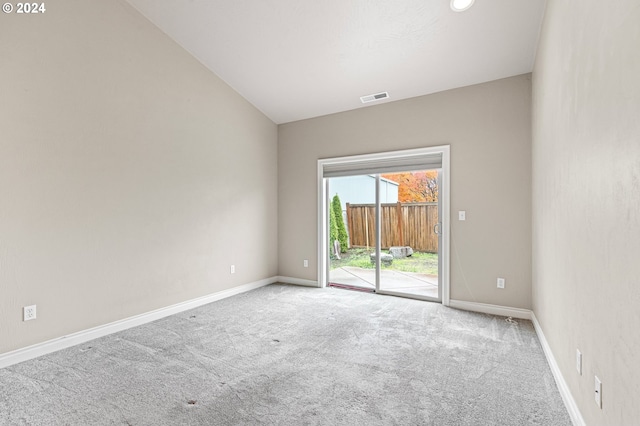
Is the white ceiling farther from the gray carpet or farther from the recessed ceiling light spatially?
the gray carpet

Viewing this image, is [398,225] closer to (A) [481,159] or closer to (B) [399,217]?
(B) [399,217]

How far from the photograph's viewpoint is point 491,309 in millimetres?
3621

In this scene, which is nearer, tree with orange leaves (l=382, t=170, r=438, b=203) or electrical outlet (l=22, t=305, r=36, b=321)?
electrical outlet (l=22, t=305, r=36, b=321)

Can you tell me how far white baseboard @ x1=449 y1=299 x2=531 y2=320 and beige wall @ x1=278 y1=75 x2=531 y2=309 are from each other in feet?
0.19

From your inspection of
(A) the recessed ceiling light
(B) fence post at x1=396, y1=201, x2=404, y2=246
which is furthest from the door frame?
(A) the recessed ceiling light

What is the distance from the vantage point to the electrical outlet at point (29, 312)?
8.20ft

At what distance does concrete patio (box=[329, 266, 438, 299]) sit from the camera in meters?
4.32

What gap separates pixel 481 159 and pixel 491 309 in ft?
5.80

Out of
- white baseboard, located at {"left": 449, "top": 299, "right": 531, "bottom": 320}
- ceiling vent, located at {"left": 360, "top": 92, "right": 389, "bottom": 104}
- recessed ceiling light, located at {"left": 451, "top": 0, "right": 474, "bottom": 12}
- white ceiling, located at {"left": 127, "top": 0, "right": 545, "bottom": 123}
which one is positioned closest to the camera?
recessed ceiling light, located at {"left": 451, "top": 0, "right": 474, "bottom": 12}

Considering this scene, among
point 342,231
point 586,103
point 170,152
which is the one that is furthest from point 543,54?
point 170,152

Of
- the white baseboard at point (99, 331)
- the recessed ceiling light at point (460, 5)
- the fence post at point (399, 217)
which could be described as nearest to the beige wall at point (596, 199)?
the recessed ceiling light at point (460, 5)

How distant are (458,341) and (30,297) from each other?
367 centimetres

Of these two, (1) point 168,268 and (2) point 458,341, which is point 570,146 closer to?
(2) point 458,341

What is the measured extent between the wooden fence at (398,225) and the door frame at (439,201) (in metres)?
0.21
